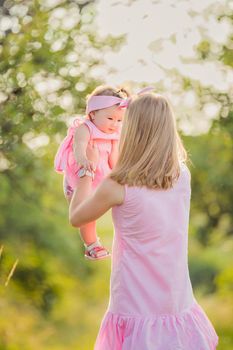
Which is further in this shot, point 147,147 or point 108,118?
point 108,118

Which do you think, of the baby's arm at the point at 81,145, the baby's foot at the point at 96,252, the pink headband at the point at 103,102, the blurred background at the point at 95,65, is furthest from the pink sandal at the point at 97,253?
the blurred background at the point at 95,65

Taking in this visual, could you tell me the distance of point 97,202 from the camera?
2.65m

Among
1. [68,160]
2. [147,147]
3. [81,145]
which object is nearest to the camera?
[147,147]

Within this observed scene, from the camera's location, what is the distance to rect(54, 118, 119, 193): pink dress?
2.93 meters

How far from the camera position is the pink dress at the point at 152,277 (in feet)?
8.83

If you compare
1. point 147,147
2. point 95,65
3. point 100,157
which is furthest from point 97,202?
point 95,65

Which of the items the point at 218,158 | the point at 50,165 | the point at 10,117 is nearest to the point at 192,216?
the point at 218,158

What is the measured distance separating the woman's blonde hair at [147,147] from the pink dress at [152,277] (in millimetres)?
54

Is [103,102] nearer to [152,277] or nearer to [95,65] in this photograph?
[152,277]

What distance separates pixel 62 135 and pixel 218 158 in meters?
1.55

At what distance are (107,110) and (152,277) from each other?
56 cm

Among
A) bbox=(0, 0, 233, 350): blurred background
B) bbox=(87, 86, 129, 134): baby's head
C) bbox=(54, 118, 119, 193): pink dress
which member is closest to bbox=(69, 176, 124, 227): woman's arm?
bbox=(54, 118, 119, 193): pink dress

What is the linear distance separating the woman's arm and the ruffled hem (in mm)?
311

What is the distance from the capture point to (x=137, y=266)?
2727mm
